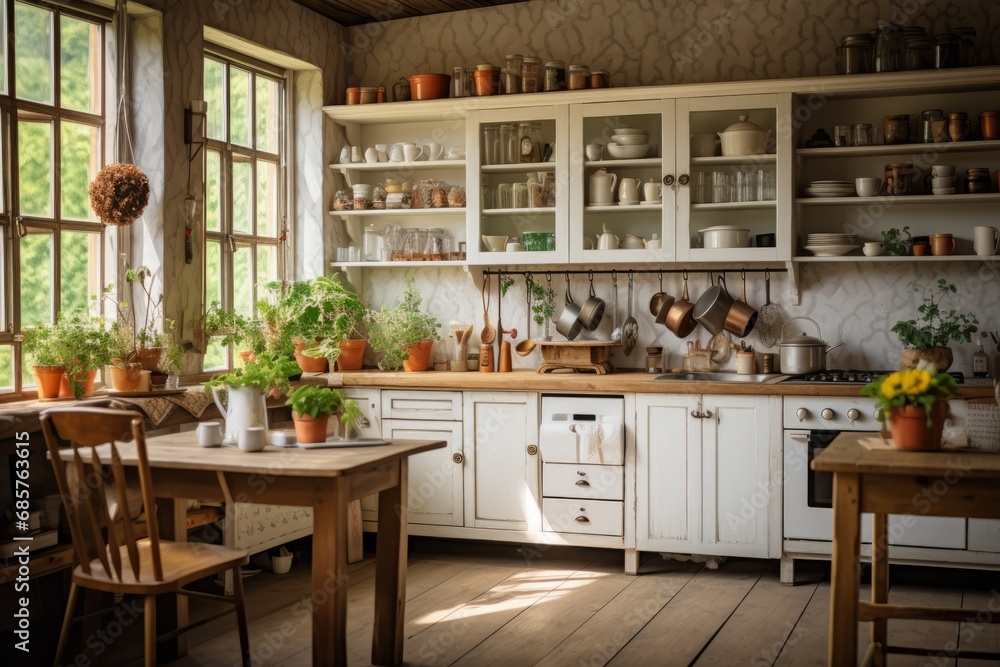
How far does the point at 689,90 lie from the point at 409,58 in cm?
172

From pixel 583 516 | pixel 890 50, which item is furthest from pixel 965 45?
pixel 583 516

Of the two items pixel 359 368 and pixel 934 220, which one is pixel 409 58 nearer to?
pixel 359 368

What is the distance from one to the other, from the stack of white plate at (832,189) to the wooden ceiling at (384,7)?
1963mm

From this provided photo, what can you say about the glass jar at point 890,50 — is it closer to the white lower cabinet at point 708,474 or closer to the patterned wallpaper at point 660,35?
the patterned wallpaper at point 660,35

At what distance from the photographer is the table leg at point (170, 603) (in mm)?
3568

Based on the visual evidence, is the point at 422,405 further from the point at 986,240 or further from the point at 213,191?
the point at 986,240

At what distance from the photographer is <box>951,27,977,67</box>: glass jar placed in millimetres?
4762

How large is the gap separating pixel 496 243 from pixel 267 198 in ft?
4.29

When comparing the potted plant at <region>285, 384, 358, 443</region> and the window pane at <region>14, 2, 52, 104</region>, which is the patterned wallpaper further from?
the potted plant at <region>285, 384, 358, 443</region>

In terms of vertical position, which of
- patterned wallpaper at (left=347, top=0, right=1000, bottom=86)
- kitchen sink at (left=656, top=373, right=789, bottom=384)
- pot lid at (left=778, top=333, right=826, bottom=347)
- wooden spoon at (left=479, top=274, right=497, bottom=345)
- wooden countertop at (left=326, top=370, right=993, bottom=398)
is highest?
patterned wallpaper at (left=347, top=0, right=1000, bottom=86)

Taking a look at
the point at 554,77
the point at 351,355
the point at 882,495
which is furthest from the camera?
the point at 351,355

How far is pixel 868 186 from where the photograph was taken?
4.89 meters

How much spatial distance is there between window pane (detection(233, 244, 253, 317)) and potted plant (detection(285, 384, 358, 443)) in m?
2.07

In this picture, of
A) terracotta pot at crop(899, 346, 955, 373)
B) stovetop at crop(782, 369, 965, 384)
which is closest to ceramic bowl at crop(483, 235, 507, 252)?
stovetop at crop(782, 369, 965, 384)
